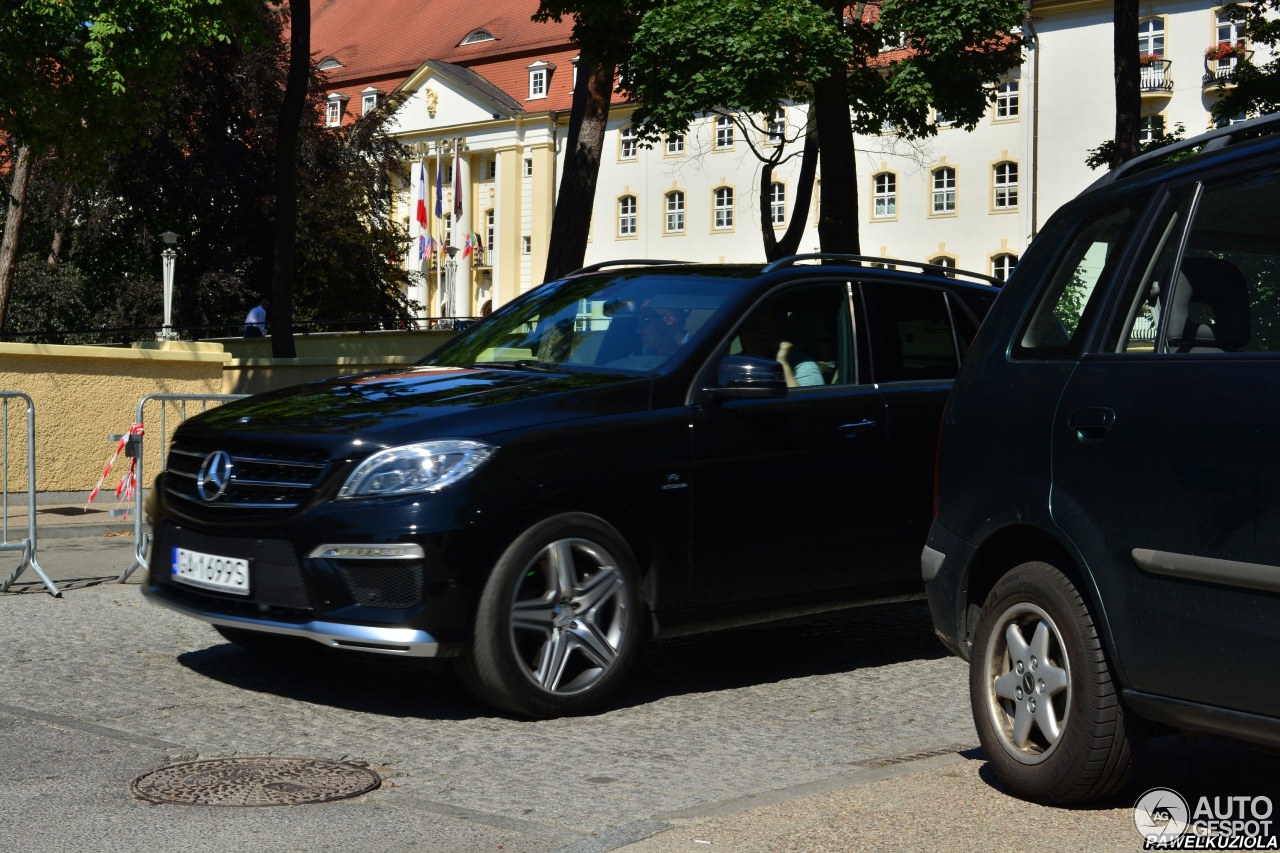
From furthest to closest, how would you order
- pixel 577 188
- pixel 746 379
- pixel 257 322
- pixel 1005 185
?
pixel 1005 185
pixel 257 322
pixel 577 188
pixel 746 379

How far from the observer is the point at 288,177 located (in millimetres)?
23094

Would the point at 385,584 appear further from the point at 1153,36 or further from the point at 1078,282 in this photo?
the point at 1153,36

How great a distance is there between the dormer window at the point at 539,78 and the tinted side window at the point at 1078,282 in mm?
70501

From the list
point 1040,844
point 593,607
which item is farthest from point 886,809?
point 593,607

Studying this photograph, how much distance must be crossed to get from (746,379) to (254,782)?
253cm

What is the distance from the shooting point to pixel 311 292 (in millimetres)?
48312

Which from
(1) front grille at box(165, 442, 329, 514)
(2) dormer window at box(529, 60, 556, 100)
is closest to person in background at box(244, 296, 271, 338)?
(1) front grille at box(165, 442, 329, 514)

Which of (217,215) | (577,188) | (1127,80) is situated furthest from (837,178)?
(217,215)

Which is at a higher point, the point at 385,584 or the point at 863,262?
the point at 863,262

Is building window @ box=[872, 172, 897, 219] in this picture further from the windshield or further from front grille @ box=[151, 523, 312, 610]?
front grille @ box=[151, 523, 312, 610]

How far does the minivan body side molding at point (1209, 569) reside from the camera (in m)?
4.09

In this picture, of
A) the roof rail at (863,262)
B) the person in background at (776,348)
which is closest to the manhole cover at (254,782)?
the person in background at (776,348)

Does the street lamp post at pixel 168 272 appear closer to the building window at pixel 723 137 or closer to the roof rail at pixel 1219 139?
the building window at pixel 723 137

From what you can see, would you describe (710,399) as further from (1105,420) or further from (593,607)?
(1105,420)
